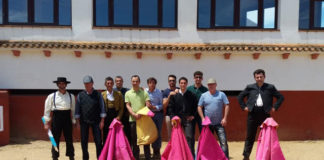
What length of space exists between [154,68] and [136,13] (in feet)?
5.50

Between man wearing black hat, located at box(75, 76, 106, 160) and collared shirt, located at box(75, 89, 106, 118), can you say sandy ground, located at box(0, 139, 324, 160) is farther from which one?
collared shirt, located at box(75, 89, 106, 118)

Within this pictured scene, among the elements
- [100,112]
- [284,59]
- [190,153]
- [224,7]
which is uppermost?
[224,7]

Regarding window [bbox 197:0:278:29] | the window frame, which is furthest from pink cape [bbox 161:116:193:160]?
the window frame

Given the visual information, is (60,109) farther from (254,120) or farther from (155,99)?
(254,120)

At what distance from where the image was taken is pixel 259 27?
790 cm

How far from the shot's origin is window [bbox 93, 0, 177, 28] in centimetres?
761

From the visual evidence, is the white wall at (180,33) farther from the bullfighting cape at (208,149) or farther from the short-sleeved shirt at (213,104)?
the bullfighting cape at (208,149)

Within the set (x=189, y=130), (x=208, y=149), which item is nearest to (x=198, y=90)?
(x=189, y=130)

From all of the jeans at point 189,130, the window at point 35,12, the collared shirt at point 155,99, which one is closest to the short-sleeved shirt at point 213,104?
the jeans at point 189,130

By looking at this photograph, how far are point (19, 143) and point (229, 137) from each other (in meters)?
5.59

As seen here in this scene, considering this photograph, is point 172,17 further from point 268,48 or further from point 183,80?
point 183,80

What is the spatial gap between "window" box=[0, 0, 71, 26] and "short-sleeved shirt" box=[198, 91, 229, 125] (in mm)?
4725

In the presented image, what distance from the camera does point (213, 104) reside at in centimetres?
479

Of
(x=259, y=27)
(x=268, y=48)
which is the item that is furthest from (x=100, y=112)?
(x=259, y=27)
